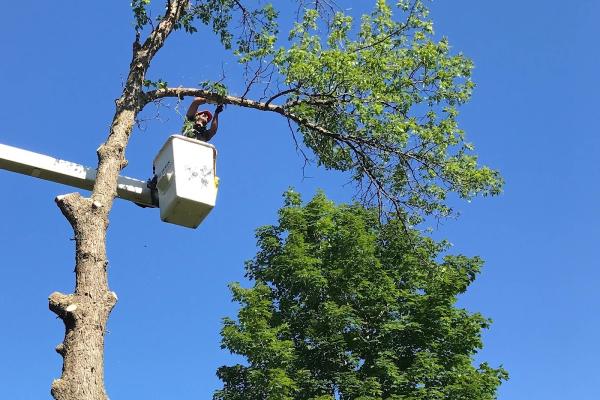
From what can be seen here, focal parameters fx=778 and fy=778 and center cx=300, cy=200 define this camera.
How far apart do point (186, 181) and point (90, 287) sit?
3.31ft

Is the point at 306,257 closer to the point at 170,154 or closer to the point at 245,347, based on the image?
the point at 245,347

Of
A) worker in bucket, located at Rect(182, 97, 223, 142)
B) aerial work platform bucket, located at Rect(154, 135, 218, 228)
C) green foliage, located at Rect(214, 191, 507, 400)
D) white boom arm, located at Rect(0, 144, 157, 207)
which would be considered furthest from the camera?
green foliage, located at Rect(214, 191, 507, 400)

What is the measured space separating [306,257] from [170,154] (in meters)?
14.8

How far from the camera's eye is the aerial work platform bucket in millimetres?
5555

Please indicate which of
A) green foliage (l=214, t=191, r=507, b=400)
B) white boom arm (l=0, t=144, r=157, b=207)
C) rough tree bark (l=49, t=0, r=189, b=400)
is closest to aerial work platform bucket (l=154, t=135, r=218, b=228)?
white boom arm (l=0, t=144, r=157, b=207)

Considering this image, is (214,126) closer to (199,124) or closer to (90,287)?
(199,124)

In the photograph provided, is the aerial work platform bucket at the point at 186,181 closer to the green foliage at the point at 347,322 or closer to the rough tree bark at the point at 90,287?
the rough tree bark at the point at 90,287

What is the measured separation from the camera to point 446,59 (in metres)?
9.29

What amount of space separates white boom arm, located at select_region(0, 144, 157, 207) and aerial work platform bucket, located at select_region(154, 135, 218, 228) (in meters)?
0.23

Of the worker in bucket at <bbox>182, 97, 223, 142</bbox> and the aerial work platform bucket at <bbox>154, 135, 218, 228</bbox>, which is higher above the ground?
the worker in bucket at <bbox>182, 97, 223, 142</bbox>

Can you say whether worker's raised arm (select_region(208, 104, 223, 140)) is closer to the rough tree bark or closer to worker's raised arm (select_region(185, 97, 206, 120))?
worker's raised arm (select_region(185, 97, 206, 120))

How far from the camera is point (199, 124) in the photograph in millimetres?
6707

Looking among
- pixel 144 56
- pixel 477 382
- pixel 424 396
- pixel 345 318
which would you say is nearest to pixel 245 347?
pixel 345 318

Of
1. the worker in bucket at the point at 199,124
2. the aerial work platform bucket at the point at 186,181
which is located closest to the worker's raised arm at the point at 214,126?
the worker in bucket at the point at 199,124
